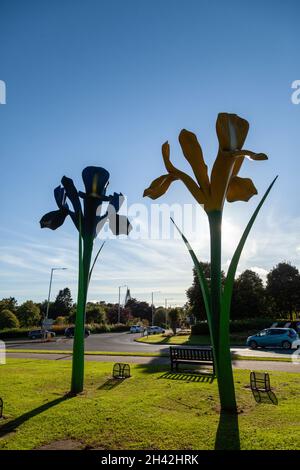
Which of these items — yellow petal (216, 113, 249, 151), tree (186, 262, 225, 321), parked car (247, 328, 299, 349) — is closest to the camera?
yellow petal (216, 113, 249, 151)

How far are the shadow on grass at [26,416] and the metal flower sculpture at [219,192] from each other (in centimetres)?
419

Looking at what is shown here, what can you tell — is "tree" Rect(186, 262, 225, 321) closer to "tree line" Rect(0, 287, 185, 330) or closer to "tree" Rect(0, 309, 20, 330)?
"tree line" Rect(0, 287, 185, 330)

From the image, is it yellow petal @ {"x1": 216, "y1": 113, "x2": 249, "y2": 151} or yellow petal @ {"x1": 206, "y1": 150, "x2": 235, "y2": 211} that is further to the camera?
yellow petal @ {"x1": 206, "y1": 150, "x2": 235, "y2": 211}

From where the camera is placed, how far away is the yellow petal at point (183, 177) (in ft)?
27.0

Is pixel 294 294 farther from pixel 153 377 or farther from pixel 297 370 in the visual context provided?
pixel 153 377

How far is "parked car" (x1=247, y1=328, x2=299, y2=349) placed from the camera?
74.2ft

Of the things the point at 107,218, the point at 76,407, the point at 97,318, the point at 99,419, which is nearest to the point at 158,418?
the point at 99,419

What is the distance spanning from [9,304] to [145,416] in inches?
2758

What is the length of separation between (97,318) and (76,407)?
56597 millimetres

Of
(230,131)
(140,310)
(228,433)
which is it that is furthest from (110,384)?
(140,310)

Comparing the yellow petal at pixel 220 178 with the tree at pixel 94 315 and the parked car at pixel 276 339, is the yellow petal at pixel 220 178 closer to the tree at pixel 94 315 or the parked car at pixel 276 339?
the parked car at pixel 276 339

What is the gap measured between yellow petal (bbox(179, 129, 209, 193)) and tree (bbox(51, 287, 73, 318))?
83842 millimetres

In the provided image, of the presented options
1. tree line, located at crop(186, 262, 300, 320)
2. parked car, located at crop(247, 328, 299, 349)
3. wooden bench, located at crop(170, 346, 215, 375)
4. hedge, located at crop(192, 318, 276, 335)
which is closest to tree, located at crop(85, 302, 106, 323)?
tree line, located at crop(186, 262, 300, 320)

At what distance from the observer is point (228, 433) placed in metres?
5.89
